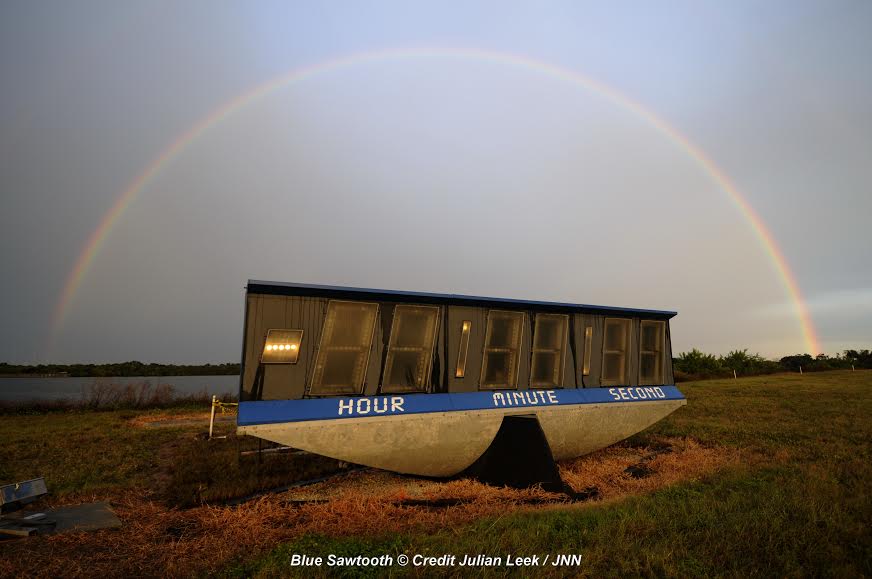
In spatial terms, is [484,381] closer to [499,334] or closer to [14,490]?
[499,334]

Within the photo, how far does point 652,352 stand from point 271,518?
36.2 ft

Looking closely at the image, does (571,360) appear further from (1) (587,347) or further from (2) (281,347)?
(2) (281,347)

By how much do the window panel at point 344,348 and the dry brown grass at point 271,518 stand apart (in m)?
2.18

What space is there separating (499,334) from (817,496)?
21.1 feet

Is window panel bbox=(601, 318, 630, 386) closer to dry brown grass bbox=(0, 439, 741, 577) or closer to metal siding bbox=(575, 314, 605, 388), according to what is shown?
metal siding bbox=(575, 314, 605, 388)

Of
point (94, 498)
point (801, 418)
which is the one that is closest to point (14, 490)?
point (94, 498)

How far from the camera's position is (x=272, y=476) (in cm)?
1047

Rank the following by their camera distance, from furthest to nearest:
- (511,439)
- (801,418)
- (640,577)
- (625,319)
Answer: (801,418), (625,319), (511,439), (640,577)

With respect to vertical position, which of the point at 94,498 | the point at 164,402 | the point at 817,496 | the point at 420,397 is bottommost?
the point at 164,402

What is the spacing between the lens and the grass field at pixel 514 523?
214 inches

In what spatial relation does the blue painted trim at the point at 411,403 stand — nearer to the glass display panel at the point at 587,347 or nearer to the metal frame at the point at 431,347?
the metal frame at the point at 431,347

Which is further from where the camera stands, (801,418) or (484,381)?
(801,418)

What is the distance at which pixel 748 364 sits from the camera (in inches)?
1993

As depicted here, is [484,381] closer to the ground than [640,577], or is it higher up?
higher up
